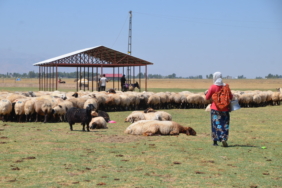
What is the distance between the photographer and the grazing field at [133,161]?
6.38 m

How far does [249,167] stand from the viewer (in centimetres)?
752

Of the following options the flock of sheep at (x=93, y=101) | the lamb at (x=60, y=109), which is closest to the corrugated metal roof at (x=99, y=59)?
the flock of sheep at (x=93, y=101)

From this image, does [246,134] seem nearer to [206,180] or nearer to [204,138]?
[204,138]

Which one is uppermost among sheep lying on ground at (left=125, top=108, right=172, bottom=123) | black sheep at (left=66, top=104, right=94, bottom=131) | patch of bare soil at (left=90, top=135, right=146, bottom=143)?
black sheep at (left=66, top=104, right=94, bottom=131)

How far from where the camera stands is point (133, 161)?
25.8ft

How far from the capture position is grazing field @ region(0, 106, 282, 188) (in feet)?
20.9

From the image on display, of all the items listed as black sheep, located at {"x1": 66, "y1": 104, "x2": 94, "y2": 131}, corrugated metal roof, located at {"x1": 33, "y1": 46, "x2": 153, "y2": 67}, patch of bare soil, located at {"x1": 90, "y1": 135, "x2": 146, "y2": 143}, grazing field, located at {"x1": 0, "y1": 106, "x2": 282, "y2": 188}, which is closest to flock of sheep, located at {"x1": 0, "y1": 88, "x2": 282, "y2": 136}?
black sheep, located at {"x1": 66, "y1": 104, "x2": 94, "y2": 131}

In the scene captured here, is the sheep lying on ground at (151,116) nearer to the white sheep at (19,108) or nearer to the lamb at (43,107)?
the lamb at (43,107)

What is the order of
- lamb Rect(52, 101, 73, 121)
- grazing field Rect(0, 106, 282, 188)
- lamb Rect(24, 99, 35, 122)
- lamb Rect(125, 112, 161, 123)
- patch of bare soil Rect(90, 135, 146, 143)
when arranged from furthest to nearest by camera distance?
lamb Rect(52, 101, 73, 121) → lamb Rect(24, 99, 35, 122) → lamb Rect(125, 112, 161, 123) → patch of bare soil Rect(90, 135, 146, 143) → grazing field Rect(0, 106, 282, 188)

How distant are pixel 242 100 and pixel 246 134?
51.8ft

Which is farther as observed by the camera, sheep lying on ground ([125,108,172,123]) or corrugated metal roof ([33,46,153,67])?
corrugated metal roof ([33,46,153,67])

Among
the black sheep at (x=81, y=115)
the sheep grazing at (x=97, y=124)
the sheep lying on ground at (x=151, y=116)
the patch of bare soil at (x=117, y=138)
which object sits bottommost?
the patch of bare soil at (x=117, y=138)

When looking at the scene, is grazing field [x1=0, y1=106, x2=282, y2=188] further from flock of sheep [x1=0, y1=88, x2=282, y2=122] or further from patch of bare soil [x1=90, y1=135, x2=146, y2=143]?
flock of sheep [x1=0, y1=88, x2=282, y2=122]

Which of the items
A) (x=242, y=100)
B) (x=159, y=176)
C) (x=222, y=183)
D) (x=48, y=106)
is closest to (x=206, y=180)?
(x=222, y=183)
